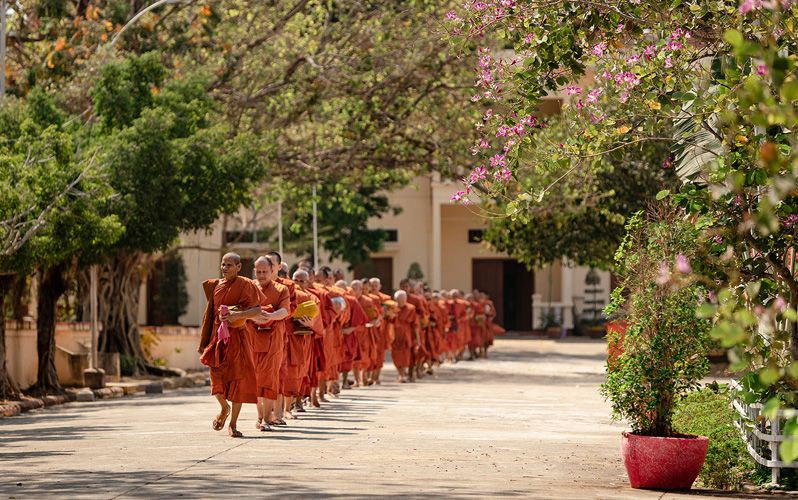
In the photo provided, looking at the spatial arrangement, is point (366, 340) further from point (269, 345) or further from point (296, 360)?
point (269, 345)

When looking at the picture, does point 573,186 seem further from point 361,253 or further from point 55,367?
point 361,253

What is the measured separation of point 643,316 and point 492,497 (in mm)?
2135

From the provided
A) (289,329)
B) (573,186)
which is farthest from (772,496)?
(573,186)

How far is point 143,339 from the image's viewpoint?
27.0 metres

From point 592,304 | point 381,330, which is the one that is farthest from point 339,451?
point 592,304

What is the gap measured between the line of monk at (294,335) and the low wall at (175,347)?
6.48m

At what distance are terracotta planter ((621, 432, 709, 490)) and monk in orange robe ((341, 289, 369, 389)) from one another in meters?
10.2

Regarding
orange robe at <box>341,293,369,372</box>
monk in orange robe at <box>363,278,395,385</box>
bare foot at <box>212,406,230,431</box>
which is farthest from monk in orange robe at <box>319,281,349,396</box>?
bare foot at <box>212,406,230,431</box>

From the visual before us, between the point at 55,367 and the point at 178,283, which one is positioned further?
the point at 178,283

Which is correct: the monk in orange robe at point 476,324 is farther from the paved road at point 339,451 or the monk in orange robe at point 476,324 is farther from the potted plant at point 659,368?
the potted plant at point 659,368

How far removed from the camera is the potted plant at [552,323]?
47.7 metres

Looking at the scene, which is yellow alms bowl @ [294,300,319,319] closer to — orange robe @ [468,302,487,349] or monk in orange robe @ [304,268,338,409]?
monk in orange robe @ [304,268,338,409]

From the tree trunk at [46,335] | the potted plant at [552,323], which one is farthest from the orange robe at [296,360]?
the potted plant at [552,323]

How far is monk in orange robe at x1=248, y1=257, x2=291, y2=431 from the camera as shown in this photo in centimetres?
1247
